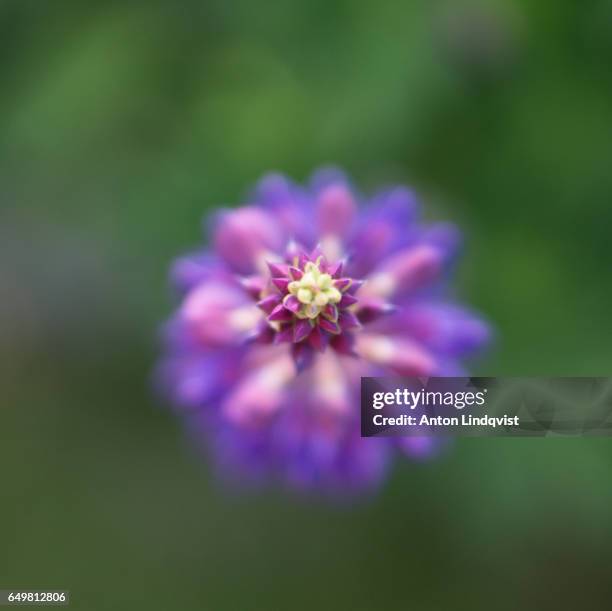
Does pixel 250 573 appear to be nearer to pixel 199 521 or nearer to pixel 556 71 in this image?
pixel 199 521

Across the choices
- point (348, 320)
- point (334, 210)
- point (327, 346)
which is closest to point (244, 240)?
point (334, 210)

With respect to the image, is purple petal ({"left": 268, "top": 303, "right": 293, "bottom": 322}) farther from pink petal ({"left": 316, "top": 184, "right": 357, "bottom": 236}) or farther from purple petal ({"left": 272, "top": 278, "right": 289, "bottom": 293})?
pink petal ({"left": 316, "top": 184, "right": 357, "bottom": 236})

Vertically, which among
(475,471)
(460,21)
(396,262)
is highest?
(460,21)

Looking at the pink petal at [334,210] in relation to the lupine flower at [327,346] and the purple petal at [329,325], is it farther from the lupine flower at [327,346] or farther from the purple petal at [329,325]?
the purple petal at [329,325]

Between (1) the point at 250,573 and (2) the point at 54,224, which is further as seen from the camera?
(2) the point at 54,224

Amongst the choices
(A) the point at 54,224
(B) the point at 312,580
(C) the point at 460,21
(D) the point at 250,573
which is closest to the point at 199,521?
(D) the point at 250,573

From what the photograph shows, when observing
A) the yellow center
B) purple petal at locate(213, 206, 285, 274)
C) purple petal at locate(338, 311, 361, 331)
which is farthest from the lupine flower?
the yellow center

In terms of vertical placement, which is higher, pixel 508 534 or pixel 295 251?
pixel 295 251
